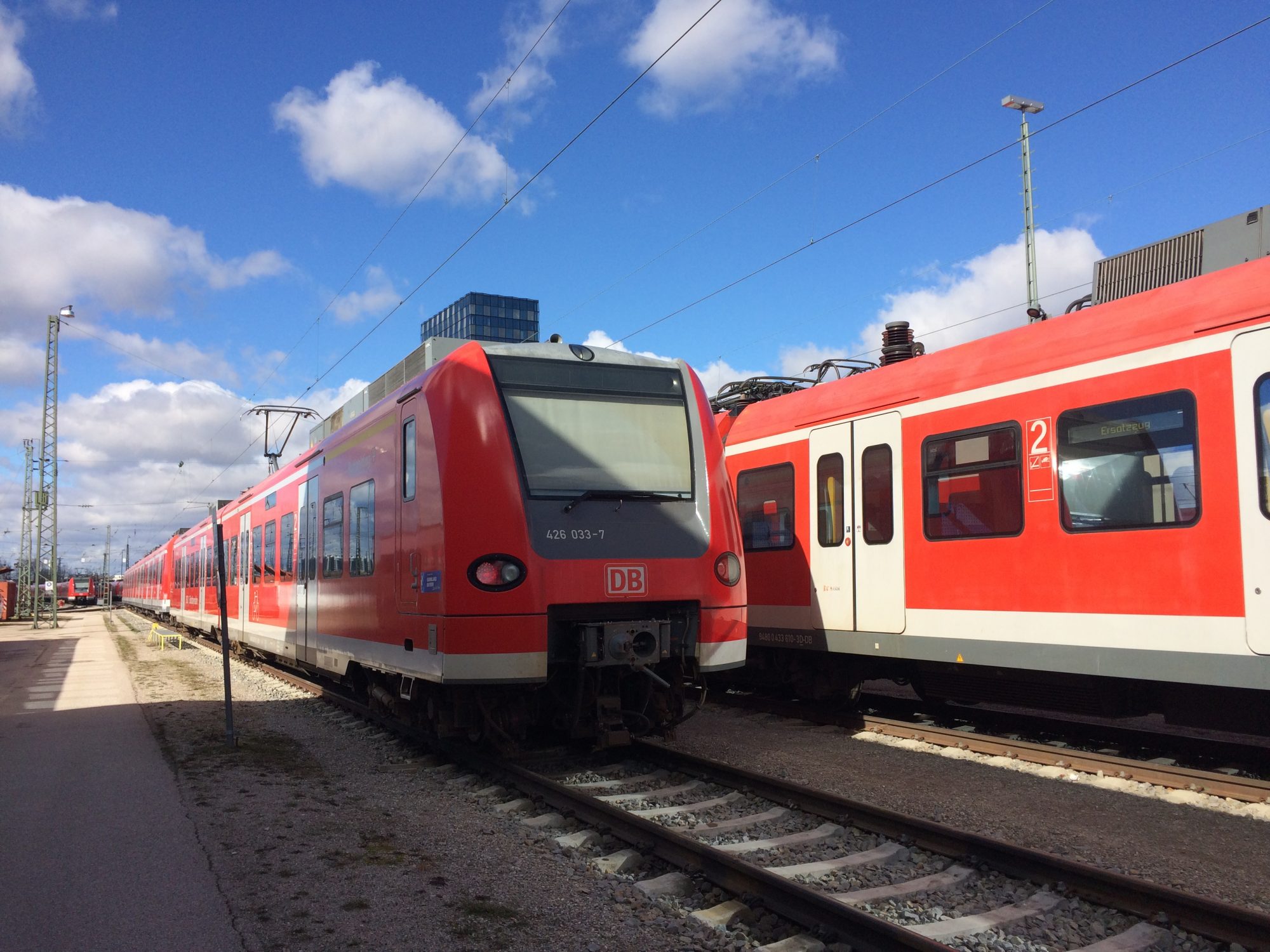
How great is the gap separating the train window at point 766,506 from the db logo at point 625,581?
2.82 metres

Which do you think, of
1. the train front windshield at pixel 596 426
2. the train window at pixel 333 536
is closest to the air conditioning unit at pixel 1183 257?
the train front windshield at pixel 596 426

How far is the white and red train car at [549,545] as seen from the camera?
6.30 m

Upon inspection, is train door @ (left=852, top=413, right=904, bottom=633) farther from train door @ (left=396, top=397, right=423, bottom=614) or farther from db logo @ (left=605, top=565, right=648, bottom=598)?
train door @ (left=396, top=397, right=423, bottom=614)

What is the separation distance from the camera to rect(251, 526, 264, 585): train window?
14.1 metres

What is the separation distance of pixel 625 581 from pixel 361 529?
9.90 ft

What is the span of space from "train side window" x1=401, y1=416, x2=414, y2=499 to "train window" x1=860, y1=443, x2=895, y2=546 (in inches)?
159

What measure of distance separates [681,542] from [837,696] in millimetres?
3631

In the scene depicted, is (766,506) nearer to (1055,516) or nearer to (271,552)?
(1055,516)

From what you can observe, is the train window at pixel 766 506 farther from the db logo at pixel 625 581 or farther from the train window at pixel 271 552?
the train window at pixel 271 552

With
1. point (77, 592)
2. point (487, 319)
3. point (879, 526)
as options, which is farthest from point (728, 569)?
point (487, 319)

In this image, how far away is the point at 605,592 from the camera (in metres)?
6.51

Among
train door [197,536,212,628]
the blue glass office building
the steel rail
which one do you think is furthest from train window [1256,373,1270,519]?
the blue glass office building

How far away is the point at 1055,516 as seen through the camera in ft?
22.4

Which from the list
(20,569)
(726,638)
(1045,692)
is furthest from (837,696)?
(20,569)
